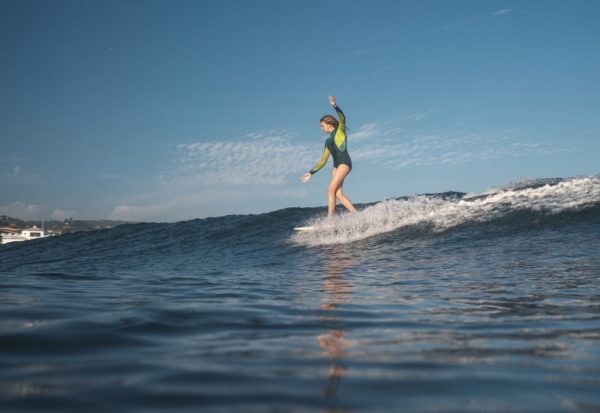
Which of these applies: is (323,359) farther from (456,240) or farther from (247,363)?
(456,240)

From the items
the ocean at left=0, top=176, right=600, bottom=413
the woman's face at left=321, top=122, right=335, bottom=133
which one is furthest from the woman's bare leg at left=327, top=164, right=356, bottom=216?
the ocean at left=0, top=176, right=600, bottom=413

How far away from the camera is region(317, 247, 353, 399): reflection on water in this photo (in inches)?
54.9

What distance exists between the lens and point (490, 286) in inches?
156

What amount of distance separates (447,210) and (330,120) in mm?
3144

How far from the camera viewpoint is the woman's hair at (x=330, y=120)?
1053 cm

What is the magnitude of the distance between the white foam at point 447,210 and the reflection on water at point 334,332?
4.21 meters

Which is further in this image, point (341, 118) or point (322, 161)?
point (322, 161)

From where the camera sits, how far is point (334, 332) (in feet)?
7.18

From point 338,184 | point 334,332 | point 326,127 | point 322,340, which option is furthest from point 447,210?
point 322,340

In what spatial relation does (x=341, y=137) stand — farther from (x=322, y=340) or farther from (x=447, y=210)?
(x=322, y=340)

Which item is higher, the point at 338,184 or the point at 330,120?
the point at 330,120

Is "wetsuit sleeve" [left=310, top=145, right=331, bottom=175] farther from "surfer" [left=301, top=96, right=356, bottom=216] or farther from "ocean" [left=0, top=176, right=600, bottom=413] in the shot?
"ocean" [left=0, top=176, right=600, bottom=413]

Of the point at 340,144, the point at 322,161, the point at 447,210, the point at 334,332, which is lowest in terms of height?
the point at 334,332

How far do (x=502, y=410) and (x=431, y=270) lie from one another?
4.38 m
